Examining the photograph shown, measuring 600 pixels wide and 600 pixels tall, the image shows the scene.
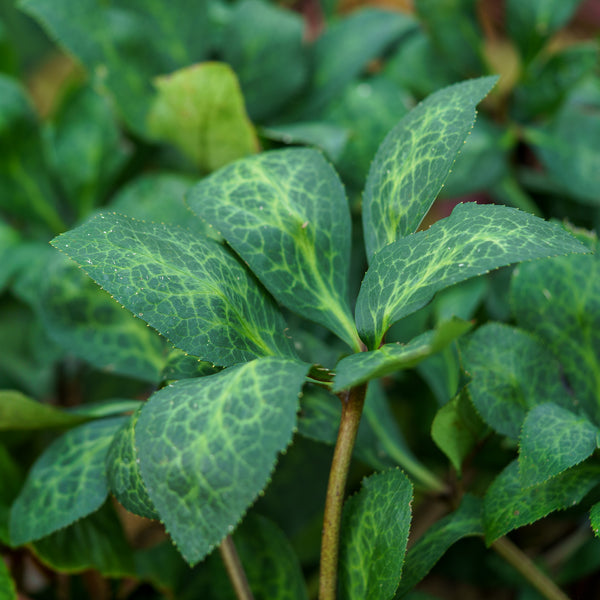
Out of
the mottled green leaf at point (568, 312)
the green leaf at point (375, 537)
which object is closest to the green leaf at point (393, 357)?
the green leaf at point (375, 537)

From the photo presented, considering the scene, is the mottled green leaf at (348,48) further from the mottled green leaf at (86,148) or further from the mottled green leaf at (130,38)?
the mottled green leaf at (86,148)

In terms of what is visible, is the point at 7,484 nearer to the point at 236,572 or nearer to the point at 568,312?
the point at 236,572

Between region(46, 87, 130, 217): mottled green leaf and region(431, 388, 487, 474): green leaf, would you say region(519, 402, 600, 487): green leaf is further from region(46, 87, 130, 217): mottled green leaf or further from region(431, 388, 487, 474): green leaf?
region(46, 87, 130, 217): mottled green leaf

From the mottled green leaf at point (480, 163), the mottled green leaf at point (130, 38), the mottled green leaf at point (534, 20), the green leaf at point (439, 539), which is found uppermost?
the mottled green leaf at point (130, 38)

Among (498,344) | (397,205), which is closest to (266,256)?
(397,205)

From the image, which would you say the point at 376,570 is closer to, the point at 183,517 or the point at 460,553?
the point at 183,517

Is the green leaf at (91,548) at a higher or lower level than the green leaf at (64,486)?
lower
